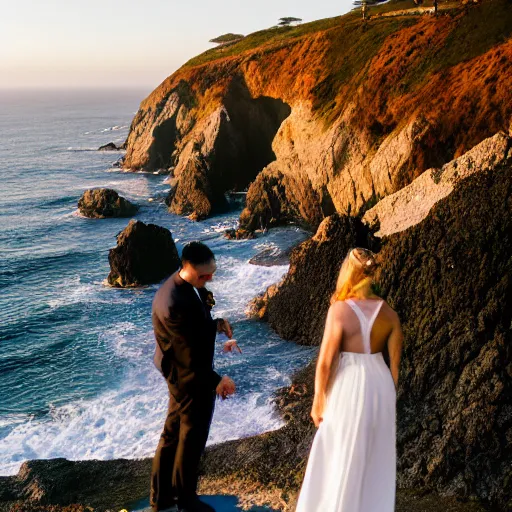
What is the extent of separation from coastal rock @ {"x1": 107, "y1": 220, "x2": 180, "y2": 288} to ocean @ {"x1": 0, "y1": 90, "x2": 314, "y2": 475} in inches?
27.9

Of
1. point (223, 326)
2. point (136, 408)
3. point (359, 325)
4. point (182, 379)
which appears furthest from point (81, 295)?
point (359, 325)

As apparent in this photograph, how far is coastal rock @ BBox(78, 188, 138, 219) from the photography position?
42.1 metres

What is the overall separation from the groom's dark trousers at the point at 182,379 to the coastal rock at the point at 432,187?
430 inches

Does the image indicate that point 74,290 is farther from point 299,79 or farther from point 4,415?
point 299,79

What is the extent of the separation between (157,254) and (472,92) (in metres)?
14.3

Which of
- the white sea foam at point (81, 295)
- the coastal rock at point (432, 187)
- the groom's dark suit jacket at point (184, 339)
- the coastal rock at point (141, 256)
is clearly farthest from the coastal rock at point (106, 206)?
the groom's dark suit jacket at point (184, 339)

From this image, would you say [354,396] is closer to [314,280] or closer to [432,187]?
[432,187]

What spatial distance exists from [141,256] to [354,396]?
910 inches

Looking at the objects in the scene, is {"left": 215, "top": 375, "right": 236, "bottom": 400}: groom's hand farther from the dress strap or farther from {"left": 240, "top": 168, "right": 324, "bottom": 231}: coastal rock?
{"left": 240, "top": 168, "right": 324, "bottom": 231}: coastal rock

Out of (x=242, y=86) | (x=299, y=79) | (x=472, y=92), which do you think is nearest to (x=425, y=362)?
(x=472, y=92)

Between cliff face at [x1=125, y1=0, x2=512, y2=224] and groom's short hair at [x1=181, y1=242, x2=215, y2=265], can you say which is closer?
groom's short hair at [x1=181, y1=242, x2=215, y2=265]

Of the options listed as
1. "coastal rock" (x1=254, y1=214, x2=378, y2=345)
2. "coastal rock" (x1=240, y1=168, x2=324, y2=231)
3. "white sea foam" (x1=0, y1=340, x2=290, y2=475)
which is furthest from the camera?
"coastal rock" (x1=240, y1=168, x2=324, y2=231)

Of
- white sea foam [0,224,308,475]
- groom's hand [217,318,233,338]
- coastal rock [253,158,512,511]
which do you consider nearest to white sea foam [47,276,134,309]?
white sea foam [0,224,308,475]

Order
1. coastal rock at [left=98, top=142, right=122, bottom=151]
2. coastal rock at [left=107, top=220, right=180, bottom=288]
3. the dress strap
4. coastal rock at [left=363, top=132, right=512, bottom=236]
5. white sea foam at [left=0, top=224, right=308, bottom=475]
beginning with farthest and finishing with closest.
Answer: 1. coastal rock at [left=98, top=142, right=122, bottom=151]
2. coastal rock at [left=107, top=220, right=180, bottom=288]
3. coastal rock at [left=363, top=132, right=512, bottom=236]
4. white sea foam at [left=0, top=224, right=308, bottom=475]
5. the dress strap
